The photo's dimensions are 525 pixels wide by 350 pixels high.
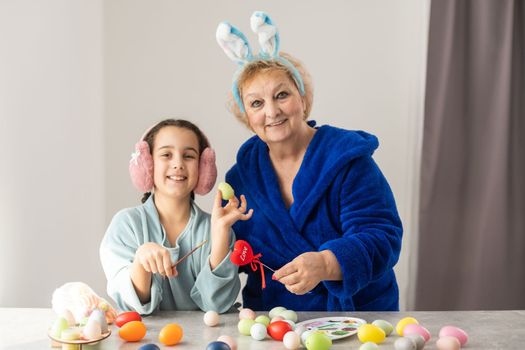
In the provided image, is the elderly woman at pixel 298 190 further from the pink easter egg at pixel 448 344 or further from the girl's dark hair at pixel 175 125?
the pink easter egg at pixel 448 344

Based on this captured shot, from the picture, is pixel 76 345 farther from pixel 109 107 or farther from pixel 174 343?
pixel 109 107

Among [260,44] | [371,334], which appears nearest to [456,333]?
[371,334]

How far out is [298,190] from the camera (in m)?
1.85

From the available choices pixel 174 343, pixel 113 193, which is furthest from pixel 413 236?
pixel 174 343

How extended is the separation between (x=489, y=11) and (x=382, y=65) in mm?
537

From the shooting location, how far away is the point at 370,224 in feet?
5.76

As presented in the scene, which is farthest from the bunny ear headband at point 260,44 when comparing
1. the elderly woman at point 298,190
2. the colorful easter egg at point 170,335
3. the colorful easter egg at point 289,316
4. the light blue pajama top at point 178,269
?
the colorful easter egg at point 170,335

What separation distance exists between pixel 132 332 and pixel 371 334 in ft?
1.66

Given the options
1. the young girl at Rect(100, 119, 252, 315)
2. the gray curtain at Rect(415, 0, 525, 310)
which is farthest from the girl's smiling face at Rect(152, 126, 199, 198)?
the gray curtain at Rect(415, 0, 525, 310)

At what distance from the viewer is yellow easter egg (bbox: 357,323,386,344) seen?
1.37m

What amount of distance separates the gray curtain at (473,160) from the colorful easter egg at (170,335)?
1.95m

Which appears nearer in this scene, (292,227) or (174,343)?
(174,343)

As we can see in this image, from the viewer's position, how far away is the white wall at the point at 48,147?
194cm

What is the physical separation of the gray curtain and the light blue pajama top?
1.64 m
